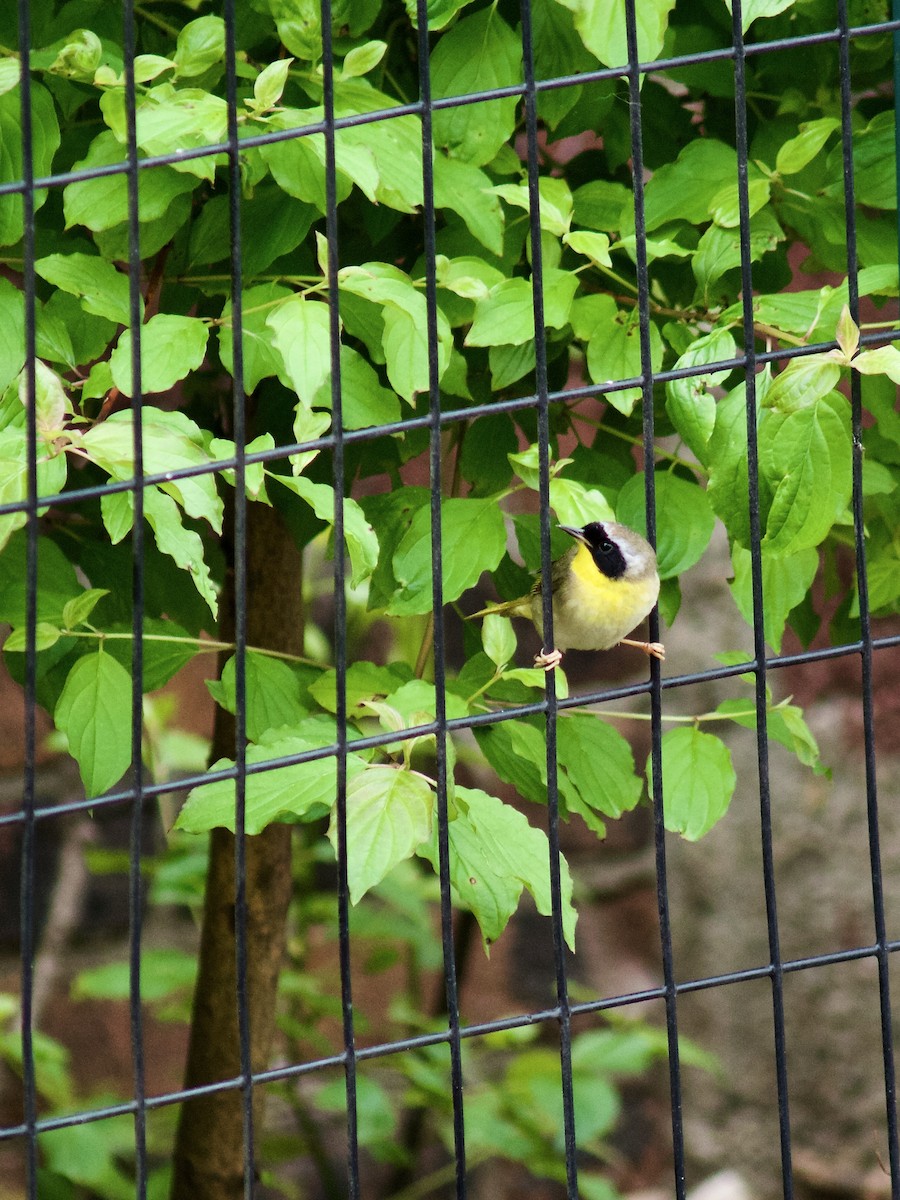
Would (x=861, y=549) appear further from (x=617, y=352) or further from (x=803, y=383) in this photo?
(x=617, y=352)

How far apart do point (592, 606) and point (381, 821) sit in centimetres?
86

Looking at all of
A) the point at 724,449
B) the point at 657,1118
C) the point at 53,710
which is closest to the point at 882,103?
the point at 724,449

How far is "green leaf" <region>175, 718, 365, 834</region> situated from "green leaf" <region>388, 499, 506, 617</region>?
21cm

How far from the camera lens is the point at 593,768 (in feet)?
6.49

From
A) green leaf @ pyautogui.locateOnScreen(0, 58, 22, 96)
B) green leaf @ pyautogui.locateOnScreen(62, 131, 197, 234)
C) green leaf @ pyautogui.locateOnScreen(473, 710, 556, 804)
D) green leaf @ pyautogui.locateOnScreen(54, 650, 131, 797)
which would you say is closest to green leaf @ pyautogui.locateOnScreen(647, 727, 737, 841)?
green leaf @ pyautogui.locateOnScreen(473, 710, 556, 804)

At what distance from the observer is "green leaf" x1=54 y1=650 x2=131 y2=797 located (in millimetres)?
1743

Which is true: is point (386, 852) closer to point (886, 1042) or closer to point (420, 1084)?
point (886, 1042)

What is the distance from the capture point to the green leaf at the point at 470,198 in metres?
1.78

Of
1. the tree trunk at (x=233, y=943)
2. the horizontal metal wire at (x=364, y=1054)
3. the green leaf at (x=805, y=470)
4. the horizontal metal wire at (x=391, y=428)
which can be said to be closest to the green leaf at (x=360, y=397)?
the horizontal metal wire at (x=391, y=428)

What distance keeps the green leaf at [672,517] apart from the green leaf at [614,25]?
1.60 feet

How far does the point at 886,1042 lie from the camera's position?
1.88 m

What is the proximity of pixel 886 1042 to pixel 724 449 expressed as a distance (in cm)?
75

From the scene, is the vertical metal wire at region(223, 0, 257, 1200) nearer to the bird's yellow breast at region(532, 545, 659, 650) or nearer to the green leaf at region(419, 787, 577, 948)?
the green leaf at region(419, 787, 577, 948)

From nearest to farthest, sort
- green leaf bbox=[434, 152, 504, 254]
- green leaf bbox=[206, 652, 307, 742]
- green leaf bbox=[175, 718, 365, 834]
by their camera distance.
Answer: green leaf bbox=[175, 718, 365, 834]
green leaf bbox=[434, 152, 504, 254]
green leaf bbox=[206, 652, 307, 742]
